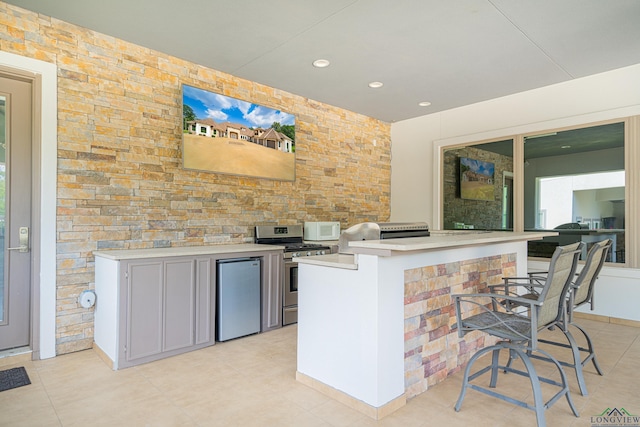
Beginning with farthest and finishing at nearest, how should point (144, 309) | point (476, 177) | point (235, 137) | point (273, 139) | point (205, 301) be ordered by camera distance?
point (476, 177) < point (273, 139) < point (235, 137) < point (205, 301) < point (144, 309)

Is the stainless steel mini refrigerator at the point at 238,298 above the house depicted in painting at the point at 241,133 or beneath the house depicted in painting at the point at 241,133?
beneath

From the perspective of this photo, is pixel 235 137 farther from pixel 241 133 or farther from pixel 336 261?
pixel 336 261

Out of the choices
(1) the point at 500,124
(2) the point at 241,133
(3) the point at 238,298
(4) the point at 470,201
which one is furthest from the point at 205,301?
(1) the point at 500,124

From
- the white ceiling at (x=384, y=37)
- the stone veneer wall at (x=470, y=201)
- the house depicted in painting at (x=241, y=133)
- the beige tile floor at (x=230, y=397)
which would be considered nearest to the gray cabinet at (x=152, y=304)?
the beige tile floor at (x=230, y=397)

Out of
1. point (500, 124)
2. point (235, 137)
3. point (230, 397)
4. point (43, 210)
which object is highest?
point (500, 124)

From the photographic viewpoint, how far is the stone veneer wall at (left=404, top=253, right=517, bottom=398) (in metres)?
2.39

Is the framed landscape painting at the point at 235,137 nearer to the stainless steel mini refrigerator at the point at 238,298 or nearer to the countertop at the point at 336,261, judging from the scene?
the stainless steel mini refrigerator at the point at 238,298

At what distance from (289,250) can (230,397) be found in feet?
6.09

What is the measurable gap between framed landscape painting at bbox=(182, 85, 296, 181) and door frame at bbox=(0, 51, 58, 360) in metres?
1.12

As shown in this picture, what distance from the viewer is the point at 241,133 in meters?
4.27

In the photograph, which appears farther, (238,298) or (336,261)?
(238,298)

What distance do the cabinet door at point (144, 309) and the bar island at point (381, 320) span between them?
1.26 metres

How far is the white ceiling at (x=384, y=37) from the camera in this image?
290cm

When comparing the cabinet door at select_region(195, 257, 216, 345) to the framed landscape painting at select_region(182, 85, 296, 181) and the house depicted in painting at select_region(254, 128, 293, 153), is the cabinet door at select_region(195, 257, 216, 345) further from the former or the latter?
the house depicted in painting at select_region(254, 128, 293, 153)
